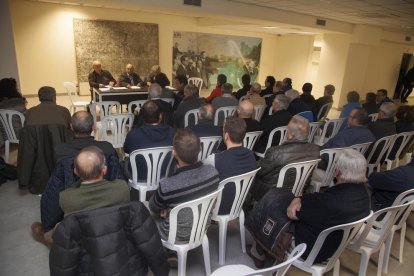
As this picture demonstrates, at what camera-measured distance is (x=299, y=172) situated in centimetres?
223

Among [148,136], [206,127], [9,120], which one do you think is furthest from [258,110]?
[9,120]

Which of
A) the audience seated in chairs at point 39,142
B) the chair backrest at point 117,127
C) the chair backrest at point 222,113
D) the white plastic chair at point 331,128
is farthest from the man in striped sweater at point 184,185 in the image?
the white plastic chair at point 331,128

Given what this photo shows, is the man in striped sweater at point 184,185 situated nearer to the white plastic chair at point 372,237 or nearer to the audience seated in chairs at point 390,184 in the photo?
the white plastic chair at point 372,237

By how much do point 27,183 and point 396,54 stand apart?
503 inches

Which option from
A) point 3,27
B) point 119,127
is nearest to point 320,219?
point 119,127

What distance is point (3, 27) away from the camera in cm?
448

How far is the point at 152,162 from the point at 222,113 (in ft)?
6.73

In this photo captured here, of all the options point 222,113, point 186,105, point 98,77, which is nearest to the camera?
point 186,105

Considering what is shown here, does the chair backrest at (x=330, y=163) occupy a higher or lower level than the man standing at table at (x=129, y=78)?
lower

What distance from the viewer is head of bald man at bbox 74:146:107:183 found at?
1.44 m

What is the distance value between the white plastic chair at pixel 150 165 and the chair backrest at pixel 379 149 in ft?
7.36

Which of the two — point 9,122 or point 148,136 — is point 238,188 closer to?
point 148,136

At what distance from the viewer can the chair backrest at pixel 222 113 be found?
4172 millimetres

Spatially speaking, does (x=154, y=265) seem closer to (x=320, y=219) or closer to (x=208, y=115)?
(x=320, y=219)
